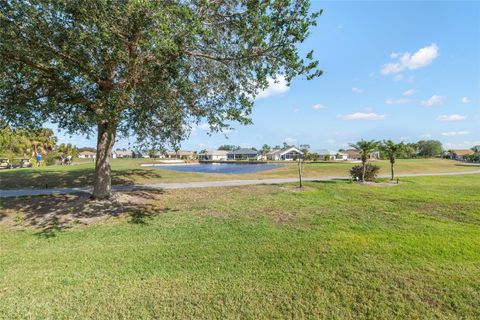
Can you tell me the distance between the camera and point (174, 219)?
8672mm

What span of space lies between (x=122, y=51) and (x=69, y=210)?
19.1 feet

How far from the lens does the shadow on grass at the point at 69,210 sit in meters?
8.28

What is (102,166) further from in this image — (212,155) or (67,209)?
(212,155)

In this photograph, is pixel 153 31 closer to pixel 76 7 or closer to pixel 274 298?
pixel 76 7

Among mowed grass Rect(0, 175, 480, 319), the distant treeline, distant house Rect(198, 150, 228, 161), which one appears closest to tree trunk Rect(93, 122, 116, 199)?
mowed grass Rect(0, 175, 480, 319)

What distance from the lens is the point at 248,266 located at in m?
5.26

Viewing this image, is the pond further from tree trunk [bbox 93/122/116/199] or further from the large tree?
the large tree

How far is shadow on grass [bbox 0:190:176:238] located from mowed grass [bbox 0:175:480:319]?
0.28m

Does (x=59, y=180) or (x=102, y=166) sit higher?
(x=102, y=166)

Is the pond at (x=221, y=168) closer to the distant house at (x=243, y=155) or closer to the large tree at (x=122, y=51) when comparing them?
the large tree at (x=122, y=51)

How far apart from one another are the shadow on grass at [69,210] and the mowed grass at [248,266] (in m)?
0.28

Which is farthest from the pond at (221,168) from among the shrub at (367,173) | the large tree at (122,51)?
the large tree at (122,51)

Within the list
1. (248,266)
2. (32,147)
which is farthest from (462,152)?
(32,147)

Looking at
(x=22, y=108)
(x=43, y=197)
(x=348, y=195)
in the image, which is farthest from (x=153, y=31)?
(x=348, y=195)
